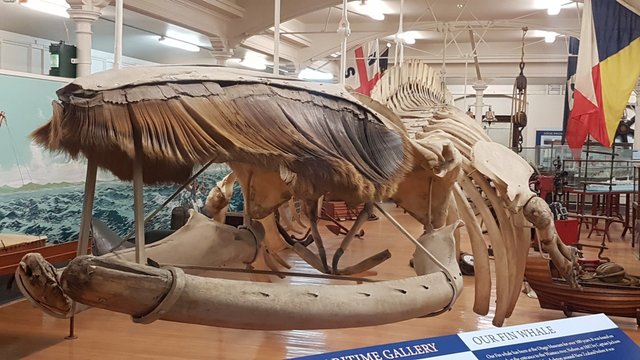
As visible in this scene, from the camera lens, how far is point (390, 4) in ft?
34.9

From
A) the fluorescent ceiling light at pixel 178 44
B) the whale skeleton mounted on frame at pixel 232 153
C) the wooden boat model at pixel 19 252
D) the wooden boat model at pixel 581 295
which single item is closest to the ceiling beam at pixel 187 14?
the fluorescent ceiling light at pixel 178 44

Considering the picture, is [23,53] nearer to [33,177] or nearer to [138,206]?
[33,177]

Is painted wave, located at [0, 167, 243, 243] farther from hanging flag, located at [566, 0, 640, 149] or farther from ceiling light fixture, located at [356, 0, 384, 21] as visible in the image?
ceiling light fixture, located at [356, 0, 384, 21]

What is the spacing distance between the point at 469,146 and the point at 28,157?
3.52 metres

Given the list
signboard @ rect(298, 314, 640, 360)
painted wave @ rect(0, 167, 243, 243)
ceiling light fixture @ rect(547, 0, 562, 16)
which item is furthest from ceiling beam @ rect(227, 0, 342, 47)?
signboard @ rect(298, 314, 640, 360)

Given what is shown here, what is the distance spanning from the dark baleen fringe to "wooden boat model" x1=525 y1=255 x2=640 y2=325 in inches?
155

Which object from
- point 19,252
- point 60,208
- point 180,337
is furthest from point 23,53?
point 180,337

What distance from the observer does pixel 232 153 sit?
4.53ft

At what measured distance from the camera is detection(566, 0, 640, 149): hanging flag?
488cm

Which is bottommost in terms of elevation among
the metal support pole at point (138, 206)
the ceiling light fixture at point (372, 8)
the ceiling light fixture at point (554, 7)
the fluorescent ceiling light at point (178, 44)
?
the metal support pole at point (138, 206)

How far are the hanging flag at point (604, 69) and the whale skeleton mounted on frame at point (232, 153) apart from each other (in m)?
3.55

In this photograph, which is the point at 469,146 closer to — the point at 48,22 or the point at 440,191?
the point at 440,191

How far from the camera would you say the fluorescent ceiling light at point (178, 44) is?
11389 mm

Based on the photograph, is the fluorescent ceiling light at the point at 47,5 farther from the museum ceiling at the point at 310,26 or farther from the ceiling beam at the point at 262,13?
the ceiling beam at the point at 262,13
